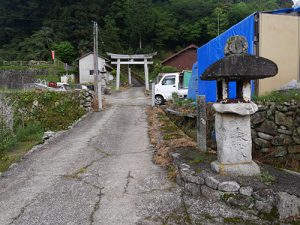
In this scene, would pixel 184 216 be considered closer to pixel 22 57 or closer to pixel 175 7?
pixel 22 57

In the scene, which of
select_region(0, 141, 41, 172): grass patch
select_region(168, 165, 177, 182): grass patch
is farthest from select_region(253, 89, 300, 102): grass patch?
select_region(0, 141, 41, 172): grass patch

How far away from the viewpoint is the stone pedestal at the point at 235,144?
409 cm

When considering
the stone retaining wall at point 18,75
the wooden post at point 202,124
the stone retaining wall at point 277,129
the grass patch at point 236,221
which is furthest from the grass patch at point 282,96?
the stone retaining wall at point 18,75

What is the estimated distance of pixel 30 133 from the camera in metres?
10.3

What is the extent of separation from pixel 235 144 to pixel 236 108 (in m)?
0.52

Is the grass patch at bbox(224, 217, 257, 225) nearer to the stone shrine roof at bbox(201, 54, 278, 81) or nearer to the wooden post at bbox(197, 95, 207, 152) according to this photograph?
the stone shrine roof at bbox(201, 54, 278, 81)

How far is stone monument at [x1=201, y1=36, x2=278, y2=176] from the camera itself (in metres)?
3.91

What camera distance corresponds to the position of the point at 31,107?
12617mm

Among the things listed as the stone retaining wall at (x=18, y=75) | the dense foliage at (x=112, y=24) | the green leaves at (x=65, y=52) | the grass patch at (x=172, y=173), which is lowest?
the grass patch at (x=172, y=173)

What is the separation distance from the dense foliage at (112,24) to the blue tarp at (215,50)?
3627 cm

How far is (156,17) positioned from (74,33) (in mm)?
14797

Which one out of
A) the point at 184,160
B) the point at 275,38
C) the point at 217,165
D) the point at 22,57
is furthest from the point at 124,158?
the point at 22,57

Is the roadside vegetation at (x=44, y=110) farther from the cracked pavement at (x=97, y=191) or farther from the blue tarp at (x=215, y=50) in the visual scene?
the blue tarp at (x=215, y=50)

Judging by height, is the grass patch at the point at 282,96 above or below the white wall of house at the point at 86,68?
below
